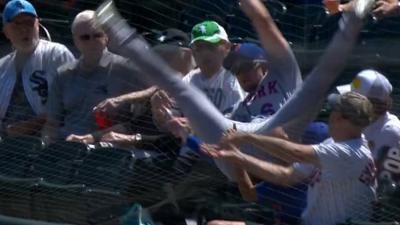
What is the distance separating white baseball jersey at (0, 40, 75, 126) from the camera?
611cm

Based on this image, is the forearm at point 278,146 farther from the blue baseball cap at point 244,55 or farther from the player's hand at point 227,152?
the blue baseball cap at point 244,55

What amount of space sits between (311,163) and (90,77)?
66.3 inches

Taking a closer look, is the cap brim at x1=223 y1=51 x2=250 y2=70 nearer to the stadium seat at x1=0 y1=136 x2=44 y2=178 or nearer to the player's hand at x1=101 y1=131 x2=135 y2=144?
the player's hand at x1=101 y1=131 x2=135 y2=144

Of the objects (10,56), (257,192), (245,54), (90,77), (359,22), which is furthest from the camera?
(10,56)

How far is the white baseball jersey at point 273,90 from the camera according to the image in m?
4.95

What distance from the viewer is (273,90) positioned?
199 inches

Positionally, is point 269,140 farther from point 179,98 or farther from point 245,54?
point 245,54

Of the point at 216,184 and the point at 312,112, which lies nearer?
the point at 312,112

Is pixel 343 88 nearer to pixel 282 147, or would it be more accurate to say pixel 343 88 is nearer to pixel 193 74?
pixel 282 147

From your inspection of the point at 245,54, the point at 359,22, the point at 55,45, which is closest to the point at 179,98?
the point at 359,22

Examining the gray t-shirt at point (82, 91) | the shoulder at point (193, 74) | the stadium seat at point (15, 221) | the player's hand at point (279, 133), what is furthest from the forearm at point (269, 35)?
the stadium seat at point (15, 221)

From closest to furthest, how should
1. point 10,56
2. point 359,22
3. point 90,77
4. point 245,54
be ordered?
point 359,22 → point 245,54 → point 90,77 → point 10,56

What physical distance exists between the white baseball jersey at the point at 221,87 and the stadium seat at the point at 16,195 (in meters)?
0.91

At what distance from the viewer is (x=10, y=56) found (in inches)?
249
